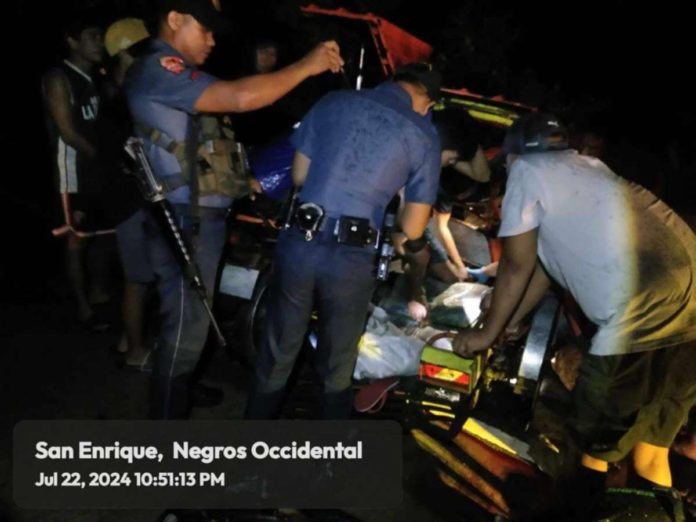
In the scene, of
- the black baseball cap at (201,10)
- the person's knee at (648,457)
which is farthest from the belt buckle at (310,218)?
the person's knee at (648,457)

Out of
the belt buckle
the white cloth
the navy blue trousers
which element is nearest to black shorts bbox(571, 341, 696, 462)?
the white cloth

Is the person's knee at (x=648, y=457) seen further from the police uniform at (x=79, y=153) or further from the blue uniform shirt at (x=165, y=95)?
the police uniform at (x=79, y=153)

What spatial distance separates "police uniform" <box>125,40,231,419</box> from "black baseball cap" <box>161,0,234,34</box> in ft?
0.53

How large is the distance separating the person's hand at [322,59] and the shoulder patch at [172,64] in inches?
20.0

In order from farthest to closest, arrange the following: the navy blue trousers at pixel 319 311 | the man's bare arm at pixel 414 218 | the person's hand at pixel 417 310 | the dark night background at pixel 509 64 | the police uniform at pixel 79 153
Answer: the dark night background at pixel 509 64 → the police uniform at pixel 79 153 → the person's hand at pixel 417 310 → the man's bare arm at pixel 414 218 → the navy blue trousers at pixel 319 311

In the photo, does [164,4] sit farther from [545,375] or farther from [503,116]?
[503,116]

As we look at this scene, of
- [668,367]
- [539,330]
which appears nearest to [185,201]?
[539,330]

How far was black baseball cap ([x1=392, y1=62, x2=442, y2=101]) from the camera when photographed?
3.15 meters

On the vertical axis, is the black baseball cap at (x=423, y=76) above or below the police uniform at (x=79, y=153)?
above

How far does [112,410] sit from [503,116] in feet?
10.9

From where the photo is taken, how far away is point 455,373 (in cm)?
328

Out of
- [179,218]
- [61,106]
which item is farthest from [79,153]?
[179,218]

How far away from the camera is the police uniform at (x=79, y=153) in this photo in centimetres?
454

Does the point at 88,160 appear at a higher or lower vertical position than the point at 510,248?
lower
